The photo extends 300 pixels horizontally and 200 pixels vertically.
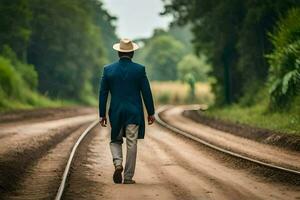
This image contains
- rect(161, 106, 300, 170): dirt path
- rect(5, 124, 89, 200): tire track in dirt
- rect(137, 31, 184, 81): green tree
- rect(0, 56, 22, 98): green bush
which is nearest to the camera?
rect(5, 124, 89, 200): tire track in dirt

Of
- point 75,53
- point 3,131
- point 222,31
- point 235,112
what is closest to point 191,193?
point 3,131

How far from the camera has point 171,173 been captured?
10.2m

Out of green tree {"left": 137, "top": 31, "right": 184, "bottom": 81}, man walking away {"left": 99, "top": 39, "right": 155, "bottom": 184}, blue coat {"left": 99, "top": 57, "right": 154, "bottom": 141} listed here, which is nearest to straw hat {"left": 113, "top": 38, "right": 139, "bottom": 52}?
man walking away {"left": 99, "top": 39, "right": 155, "bottom": 184}

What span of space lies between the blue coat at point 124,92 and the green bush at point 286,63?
43.6ft

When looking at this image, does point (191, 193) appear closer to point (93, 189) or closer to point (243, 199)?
point (243, 199)

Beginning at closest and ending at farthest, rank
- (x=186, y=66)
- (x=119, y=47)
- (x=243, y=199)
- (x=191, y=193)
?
(x=243, y=199) → (x=191, y=193) → (x=119, y=47) → (x=186, y=66)

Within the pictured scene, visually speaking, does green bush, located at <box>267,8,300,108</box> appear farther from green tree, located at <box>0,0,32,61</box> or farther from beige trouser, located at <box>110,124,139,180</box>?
green tree, located at <box>0,0,32,61</box>

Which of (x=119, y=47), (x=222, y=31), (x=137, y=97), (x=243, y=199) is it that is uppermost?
(x=222, y=31)

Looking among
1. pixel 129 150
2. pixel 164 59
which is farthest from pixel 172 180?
pixel 164 59

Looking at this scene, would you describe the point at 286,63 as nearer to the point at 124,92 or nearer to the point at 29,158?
the point at 29,158

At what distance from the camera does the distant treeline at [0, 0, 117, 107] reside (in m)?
42.5

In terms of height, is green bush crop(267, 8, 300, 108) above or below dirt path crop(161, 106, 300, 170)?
above

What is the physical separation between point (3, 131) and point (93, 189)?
12768mm

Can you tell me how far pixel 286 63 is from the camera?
2356 cm
